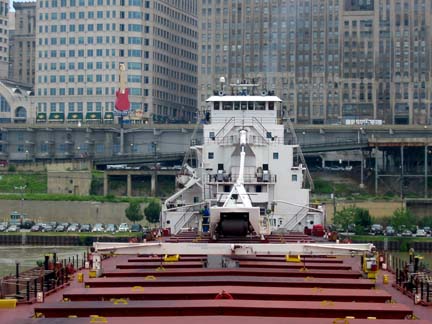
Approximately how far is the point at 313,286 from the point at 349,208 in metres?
81.9

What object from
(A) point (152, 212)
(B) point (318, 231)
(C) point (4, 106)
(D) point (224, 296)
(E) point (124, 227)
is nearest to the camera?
(D) point (224, 296)

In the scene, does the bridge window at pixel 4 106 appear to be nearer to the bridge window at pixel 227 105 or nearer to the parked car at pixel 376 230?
the parked car at pixel 376 230

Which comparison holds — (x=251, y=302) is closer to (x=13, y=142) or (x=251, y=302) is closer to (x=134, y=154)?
(x=134, y=154)

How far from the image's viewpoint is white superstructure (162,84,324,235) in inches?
1997

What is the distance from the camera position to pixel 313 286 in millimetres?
24562

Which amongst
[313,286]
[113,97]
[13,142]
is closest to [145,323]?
[313,286]

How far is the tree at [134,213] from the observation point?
10906cm

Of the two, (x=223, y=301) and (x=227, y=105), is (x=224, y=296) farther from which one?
(x=227, y=105)

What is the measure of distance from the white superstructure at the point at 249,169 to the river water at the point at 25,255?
39.0 ft

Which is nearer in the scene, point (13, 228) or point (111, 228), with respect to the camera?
point (13, 228)

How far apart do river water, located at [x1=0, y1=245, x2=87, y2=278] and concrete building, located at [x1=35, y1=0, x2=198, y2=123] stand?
7127cm

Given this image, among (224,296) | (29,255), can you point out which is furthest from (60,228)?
(224,296)

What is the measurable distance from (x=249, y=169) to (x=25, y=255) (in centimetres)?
3346

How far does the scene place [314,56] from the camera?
17125 cm
